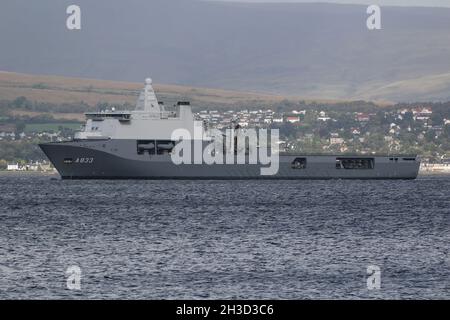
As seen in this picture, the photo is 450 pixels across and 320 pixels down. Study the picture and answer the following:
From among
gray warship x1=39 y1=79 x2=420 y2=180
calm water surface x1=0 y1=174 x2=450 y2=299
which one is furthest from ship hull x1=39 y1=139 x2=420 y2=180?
calm water surface x1=0 y1=174 x2=450 y2=299

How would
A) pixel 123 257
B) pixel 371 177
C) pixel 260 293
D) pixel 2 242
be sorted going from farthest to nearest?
pixel 371 177, pixel 2 242, pixel 123 257, pixel 260 293

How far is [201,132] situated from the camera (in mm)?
105125

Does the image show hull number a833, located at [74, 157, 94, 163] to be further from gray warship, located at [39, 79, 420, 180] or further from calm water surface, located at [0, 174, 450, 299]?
calm water surface, located at [0, 174, 450, 299]

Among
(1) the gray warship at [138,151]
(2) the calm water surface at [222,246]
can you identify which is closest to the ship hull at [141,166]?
(1) the gray warship at [138,151]

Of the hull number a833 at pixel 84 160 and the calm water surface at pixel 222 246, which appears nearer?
the calm water surface at pixel 222 246

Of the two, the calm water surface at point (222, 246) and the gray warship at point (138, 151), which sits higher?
the gray warship at point (138, 151)

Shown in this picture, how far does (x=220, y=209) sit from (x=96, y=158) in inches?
1312

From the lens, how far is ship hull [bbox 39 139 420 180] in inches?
3947

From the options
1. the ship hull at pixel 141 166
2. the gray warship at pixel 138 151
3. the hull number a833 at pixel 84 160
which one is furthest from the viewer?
the hull number a833 at pixel 84 160

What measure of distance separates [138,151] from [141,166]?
54.7 inches

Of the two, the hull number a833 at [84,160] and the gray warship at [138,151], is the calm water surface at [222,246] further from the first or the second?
the hull number a833 at [84,160]

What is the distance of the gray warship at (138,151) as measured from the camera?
10056cm

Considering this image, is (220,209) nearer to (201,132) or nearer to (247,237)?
(247,237)

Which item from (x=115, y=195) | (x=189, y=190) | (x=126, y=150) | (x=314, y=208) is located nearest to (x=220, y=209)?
(x=314, y=208)
